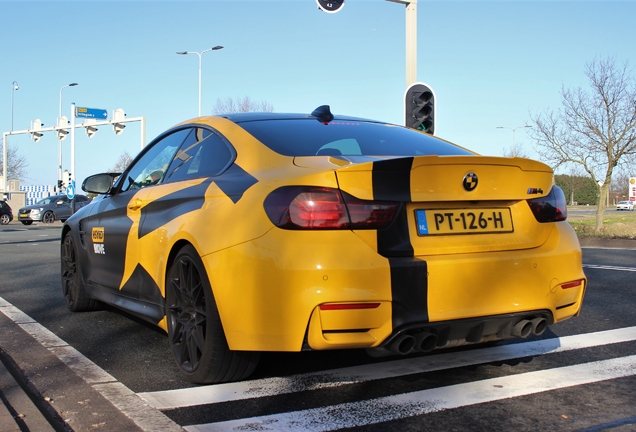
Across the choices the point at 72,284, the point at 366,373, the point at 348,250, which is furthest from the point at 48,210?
the point at 348,250

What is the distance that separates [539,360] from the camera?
13.7 ft

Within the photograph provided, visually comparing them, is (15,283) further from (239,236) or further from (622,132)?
(622,132)

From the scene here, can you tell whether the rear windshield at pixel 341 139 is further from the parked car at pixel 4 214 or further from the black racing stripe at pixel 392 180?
the parked car at pixel 4 214

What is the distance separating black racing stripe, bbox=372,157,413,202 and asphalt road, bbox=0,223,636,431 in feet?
3.35

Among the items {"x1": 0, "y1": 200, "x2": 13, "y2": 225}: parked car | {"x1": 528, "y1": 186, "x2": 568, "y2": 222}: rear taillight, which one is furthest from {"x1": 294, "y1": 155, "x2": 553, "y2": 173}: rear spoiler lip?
{"x1": 0, "y1": 200, "x2": 13, "y2": 225}: parked car

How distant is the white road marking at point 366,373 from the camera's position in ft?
11.4

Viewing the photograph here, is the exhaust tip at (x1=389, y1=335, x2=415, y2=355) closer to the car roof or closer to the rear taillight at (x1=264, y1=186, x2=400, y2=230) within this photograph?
the rear taillight at (x1=264, y1=186, x2=400, y2=230)

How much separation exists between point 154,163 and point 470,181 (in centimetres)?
251

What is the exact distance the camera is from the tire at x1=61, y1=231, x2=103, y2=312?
593 centimetres

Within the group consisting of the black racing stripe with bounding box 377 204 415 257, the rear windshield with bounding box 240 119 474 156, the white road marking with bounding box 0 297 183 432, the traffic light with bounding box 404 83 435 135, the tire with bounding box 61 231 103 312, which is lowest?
the white road marking with bounding box 0 297 183 432

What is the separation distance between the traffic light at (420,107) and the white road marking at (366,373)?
6.80m

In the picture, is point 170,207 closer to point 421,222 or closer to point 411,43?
point 421,222

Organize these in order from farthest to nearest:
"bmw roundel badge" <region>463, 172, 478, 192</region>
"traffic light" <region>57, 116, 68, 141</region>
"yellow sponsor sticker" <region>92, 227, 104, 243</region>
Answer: "traffic light" <region>57, 116, 68, 141</region>
"yellow sponsor sticker" <region>92, 227, 104, 243</region>
"bmw roundel badge" <region>463, 172, 478, 192</region>

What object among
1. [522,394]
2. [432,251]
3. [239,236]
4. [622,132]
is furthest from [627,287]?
[622,132]
